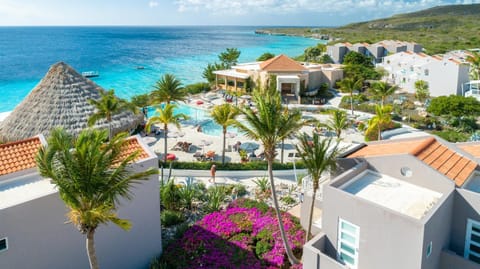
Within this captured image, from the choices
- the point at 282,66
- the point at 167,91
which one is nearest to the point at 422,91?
the point at 282,66

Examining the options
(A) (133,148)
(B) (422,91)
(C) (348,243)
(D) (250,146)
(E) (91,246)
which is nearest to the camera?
(E) (91,246)

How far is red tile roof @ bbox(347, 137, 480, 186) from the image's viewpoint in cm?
1170

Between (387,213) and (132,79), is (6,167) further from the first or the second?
(132,79)

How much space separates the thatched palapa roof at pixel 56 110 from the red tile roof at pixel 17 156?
11601mm

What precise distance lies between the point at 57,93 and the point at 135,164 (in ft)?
51.7

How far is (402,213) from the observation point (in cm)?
977

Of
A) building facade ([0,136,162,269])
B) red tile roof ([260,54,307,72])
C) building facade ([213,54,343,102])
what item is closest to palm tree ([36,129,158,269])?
building facade ([0,136,162,269])

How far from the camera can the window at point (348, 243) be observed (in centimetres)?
1066

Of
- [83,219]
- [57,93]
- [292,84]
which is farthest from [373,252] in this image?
[292,84]

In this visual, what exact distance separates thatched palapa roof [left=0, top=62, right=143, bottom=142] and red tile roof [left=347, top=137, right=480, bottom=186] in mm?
18009

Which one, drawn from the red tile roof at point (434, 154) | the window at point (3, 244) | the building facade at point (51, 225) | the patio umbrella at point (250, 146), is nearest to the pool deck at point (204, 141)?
the patio umbrella at point (250, 146)

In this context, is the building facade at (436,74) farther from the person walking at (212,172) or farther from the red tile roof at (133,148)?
the red tile roof at (133,148)

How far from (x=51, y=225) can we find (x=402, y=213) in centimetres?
989

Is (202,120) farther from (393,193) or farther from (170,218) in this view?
(393,193)
